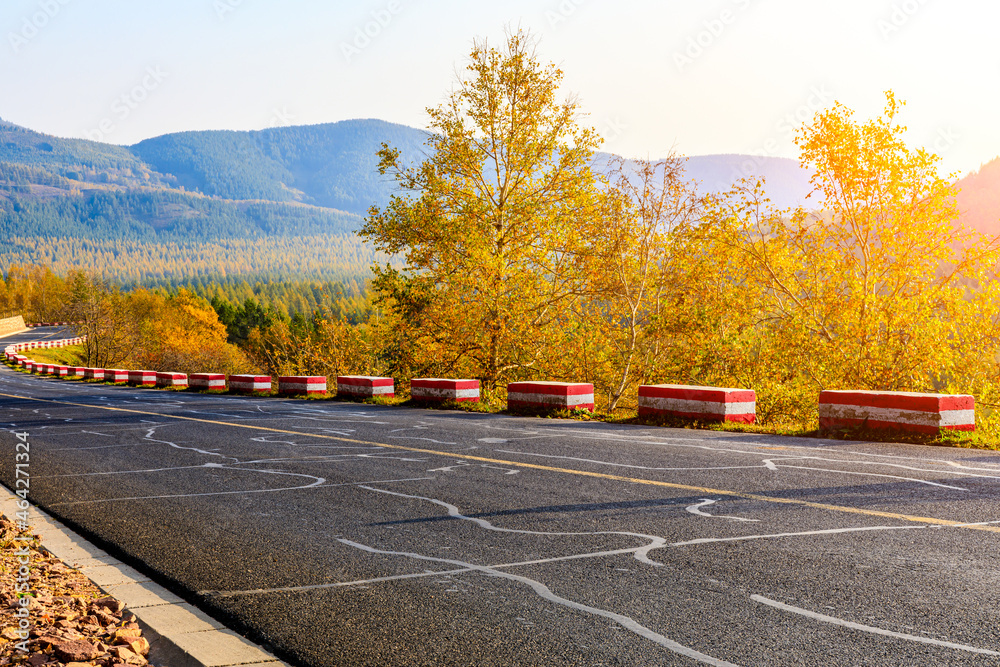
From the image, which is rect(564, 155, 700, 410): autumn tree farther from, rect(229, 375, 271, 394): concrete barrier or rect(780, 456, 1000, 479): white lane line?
rect(780, 456, 1000, 479): white lane line

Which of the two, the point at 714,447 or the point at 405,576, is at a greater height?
the point at 714,447

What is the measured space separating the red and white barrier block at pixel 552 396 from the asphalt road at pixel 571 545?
5.13 metres

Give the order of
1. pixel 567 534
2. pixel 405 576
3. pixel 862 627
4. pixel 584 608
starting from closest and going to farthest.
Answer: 1. pixel 862 627
2. pixel 584 608
3. pixel 405 576
4. pixel 567 534

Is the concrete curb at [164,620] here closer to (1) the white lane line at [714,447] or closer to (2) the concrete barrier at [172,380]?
(1) the white lane line at [714,447]

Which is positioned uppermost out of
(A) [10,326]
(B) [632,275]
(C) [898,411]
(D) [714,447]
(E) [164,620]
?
(A) [10,326]

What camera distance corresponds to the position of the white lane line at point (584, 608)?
365 cm

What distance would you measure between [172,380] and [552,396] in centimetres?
2669

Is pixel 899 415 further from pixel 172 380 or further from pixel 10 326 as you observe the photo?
pixel 10 326

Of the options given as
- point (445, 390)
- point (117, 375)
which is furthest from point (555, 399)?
point (117, 375)

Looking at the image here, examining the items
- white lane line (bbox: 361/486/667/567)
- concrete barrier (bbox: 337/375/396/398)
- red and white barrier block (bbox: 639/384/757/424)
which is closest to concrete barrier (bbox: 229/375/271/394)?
concrete barrier (bbox: 337/375/396/398)

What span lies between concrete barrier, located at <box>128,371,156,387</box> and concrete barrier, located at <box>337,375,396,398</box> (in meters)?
19.9

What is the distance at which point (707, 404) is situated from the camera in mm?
14180

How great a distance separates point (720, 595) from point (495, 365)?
23.4 metres

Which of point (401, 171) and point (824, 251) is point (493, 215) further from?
point (824, 251)
